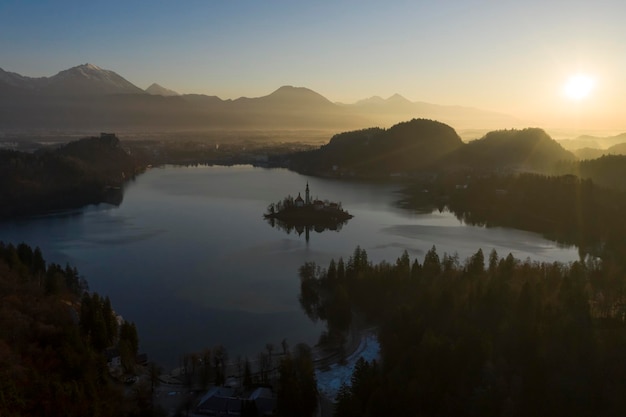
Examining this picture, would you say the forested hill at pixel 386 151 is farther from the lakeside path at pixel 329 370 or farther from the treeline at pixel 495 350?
the lakeside path at pixel 329 370

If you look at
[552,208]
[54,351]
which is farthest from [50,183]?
[552,208]

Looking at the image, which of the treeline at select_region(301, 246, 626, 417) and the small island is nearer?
the treeline at select_region(301, 246, 626, 417)

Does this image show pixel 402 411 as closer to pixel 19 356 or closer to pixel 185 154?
pixel 19 356

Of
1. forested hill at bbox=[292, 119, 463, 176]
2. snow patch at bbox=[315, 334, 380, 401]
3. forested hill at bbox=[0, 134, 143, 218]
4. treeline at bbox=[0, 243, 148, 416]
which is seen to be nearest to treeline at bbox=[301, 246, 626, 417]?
snow patch at bbox=[315, 334, 380, 401]

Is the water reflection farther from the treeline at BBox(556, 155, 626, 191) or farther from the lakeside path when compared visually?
the treeline at BBox(556, 155, 626, 191)

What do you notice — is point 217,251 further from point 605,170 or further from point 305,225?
point 605,170
